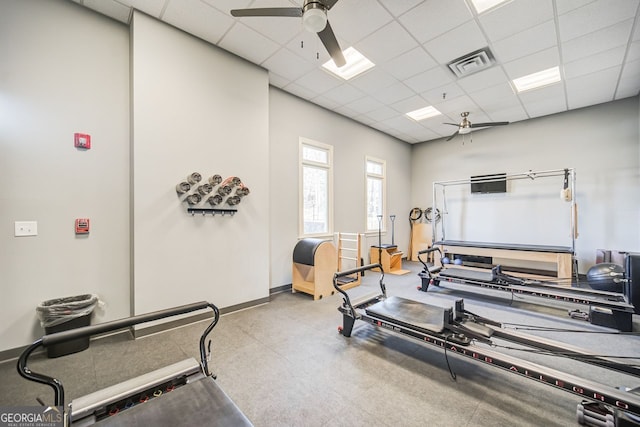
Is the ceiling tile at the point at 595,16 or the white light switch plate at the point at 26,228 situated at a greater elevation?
the ceiling tile at the point at 595,16

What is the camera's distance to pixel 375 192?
687cm

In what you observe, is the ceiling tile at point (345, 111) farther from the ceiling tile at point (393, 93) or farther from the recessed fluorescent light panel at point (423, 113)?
the recessed fluorescent light panel at point (423, 113)

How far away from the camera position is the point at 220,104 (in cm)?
352

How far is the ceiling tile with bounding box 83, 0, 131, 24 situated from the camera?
2.76m

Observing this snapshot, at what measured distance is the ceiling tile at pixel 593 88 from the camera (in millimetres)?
4102

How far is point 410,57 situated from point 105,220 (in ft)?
14.6

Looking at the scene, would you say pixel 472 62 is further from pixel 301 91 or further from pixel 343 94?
pixel 301 91

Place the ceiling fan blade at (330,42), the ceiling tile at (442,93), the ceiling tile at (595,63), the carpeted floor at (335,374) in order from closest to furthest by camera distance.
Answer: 1. the carpeted floor at (335,374)
2. the ceiling fan blade at (330,42)
3. the ceiling tile at (595,63)
4. the ceiling tile at (442,93)

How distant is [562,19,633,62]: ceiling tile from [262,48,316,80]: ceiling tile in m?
3.47

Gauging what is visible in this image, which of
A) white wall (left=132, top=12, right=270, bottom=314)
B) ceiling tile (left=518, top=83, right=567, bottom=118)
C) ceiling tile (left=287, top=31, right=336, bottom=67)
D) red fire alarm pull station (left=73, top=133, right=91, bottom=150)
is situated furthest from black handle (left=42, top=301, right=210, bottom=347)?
ceiling tile (left=518, top=83, right=567, bottom=118)

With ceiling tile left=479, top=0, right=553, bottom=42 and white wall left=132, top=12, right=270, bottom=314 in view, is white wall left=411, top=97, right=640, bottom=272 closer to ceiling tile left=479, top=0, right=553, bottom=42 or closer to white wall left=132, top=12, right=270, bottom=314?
ceiling tile left=479, top=0, right=553, bottom=42

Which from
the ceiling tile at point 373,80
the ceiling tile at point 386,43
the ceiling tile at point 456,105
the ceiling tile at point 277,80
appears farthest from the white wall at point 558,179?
the ceiling tile at point 277,80

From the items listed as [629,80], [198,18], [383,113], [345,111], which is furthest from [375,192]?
[198,18]

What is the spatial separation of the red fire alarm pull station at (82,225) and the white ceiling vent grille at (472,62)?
201 inches
